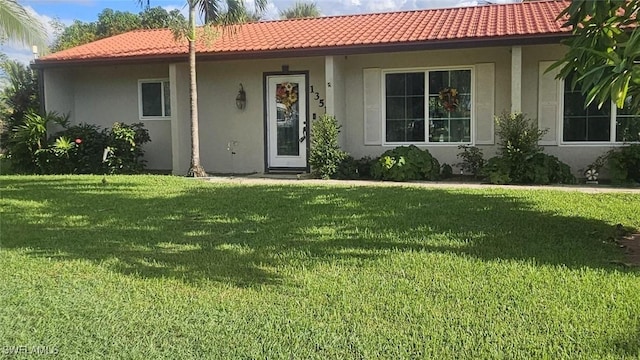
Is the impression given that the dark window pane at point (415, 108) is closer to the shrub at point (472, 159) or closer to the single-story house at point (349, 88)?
the single-story house at point (349, 88)

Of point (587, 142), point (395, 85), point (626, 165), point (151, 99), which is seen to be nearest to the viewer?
point (626, 165)

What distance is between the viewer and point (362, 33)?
547 inches

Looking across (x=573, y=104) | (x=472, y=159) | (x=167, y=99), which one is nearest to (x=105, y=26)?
(x=167, y=99)

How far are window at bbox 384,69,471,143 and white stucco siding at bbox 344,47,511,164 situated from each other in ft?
0.70

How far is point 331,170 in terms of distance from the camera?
41.3ft

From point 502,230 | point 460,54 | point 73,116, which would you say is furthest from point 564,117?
point 73,116

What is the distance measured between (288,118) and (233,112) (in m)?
1.47

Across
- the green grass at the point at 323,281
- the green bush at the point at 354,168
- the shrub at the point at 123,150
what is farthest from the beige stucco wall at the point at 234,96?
the green grass at the point at 323,281

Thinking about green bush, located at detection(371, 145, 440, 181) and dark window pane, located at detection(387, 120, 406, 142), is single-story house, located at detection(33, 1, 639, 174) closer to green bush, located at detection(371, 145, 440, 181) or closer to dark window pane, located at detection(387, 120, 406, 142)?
dark window pane, located at detection(387, 120, 406, 142)

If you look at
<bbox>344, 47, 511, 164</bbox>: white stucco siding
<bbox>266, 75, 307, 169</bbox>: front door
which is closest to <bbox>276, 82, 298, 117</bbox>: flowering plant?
<bbox>266, 75, 307, 169</bbox>: front door

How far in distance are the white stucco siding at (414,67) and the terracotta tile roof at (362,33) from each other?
1.74ft

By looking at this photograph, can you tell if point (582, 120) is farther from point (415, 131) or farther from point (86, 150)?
point (86, 150)

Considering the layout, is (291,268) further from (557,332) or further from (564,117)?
(564,117)

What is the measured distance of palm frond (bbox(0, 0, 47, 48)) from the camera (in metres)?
10.8
